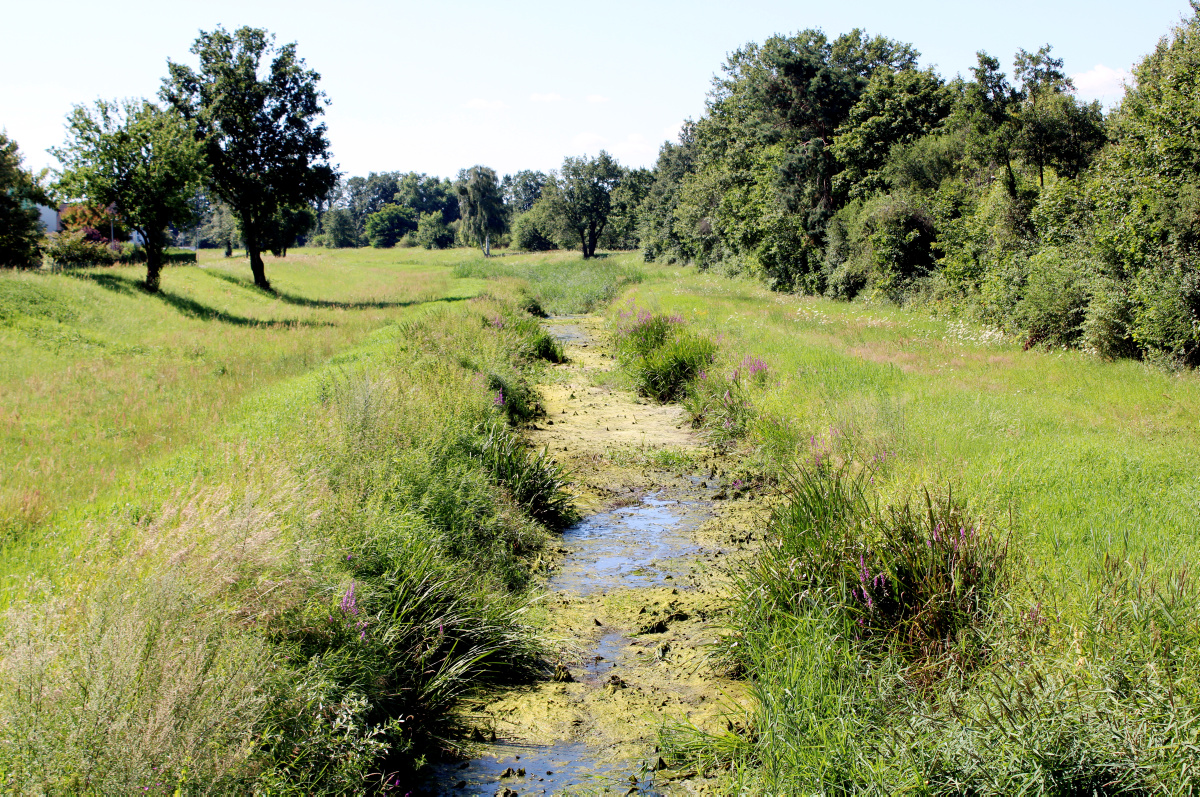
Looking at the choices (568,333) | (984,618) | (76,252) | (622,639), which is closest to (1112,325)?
(984,618)

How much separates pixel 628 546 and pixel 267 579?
4553 millimetres

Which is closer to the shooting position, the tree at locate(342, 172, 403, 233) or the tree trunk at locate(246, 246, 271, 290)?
the tree trunk at locate(246, 246, 271, 290)

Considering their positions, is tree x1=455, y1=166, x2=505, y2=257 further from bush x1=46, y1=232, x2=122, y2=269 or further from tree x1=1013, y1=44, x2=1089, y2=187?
tree x1=1013, y1=44, x2=1089, y2=187

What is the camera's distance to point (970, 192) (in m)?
25.9

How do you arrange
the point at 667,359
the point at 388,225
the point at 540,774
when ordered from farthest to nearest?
the point at 388,225, the point at 667,359, the point at 540,774

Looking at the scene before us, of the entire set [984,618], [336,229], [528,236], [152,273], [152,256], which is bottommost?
[984,618]

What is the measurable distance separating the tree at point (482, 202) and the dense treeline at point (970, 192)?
50.4 metres

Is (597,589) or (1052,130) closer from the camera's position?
(597,589)

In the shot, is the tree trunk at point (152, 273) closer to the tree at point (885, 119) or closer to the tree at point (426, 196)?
the tree at point (885, 119)

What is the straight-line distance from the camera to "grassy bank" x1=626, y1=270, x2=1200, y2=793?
3.28 meters

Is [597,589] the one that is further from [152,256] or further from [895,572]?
[152,256]

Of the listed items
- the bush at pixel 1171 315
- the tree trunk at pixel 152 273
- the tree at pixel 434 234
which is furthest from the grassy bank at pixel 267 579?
the tree at pixel 434 234

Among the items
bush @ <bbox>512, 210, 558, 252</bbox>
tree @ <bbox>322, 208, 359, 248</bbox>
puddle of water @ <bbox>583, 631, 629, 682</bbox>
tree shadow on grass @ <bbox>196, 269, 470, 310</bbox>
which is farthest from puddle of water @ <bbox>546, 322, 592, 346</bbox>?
tree @ <bbox>322, 208, 359, 248</bbox>

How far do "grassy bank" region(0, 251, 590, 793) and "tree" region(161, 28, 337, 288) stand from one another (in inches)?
1033
